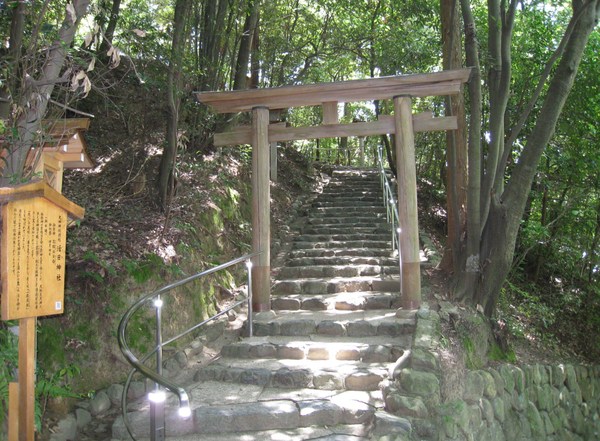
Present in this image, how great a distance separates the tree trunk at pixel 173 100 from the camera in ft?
20.6

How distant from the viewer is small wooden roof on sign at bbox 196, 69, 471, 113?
571 centimetres

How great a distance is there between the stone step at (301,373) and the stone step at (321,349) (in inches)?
3.3

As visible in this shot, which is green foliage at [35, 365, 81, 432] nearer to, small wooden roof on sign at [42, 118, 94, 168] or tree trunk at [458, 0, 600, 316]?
small wooden roof on sign at [42, 118, 94, 168]

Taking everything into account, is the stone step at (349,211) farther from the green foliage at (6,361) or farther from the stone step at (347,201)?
the green foliage at (6,361)

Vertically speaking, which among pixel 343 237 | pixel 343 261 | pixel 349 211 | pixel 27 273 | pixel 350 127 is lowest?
pixel 343 261

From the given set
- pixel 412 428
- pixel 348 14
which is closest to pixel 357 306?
pixel 412 428

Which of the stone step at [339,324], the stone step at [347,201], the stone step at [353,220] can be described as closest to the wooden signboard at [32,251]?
the stone step at [339,324]

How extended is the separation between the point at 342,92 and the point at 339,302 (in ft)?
8.61

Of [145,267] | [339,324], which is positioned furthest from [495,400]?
[145,267]

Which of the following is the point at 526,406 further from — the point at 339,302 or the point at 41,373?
the point at 41,373

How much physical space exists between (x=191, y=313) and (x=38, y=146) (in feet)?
8.33

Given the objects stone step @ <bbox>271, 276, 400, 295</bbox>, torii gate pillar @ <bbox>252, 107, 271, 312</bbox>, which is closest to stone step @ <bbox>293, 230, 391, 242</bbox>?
stone step @ <bbox>271, 276, 400, 295</bbox>

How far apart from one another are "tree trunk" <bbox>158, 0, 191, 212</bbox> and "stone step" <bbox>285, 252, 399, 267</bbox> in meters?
2.33

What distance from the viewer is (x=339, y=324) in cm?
548
